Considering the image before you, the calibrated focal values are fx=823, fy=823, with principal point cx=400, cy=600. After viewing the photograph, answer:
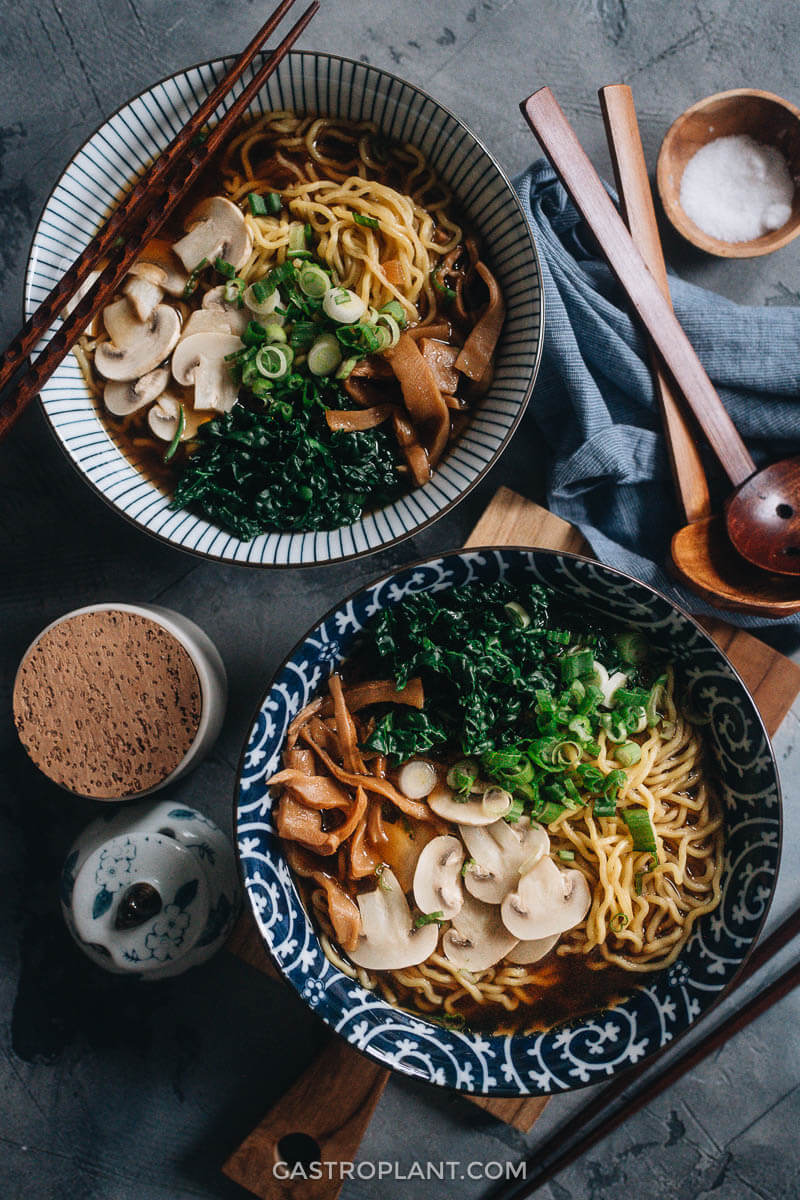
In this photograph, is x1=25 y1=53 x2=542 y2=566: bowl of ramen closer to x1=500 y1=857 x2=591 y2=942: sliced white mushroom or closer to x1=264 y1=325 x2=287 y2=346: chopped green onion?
x1=264 y1=325 x2=287 y2=346: chopped green onion

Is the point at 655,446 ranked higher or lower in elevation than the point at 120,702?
higher

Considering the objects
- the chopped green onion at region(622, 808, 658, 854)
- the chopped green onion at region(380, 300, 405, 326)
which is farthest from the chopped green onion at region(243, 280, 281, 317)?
the chopped green onion at region(622, 808, 658, 854)

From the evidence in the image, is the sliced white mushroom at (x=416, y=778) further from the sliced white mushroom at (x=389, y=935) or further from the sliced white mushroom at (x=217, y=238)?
the sliced white mushroom at (x=217, y=238)

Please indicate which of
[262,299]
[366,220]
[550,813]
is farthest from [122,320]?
[550,813]

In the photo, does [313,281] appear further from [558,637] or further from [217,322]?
[558,637]

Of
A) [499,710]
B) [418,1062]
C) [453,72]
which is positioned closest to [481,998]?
[418,1062]

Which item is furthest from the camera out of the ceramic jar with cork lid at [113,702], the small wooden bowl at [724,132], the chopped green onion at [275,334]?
the small wooden bowl at [724,132]

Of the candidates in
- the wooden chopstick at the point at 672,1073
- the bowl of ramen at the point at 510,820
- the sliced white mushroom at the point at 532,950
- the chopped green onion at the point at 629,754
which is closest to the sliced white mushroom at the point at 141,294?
the bowl of ramen at the point at 510,820

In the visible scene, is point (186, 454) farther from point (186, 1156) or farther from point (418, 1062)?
point (186, 1156)
